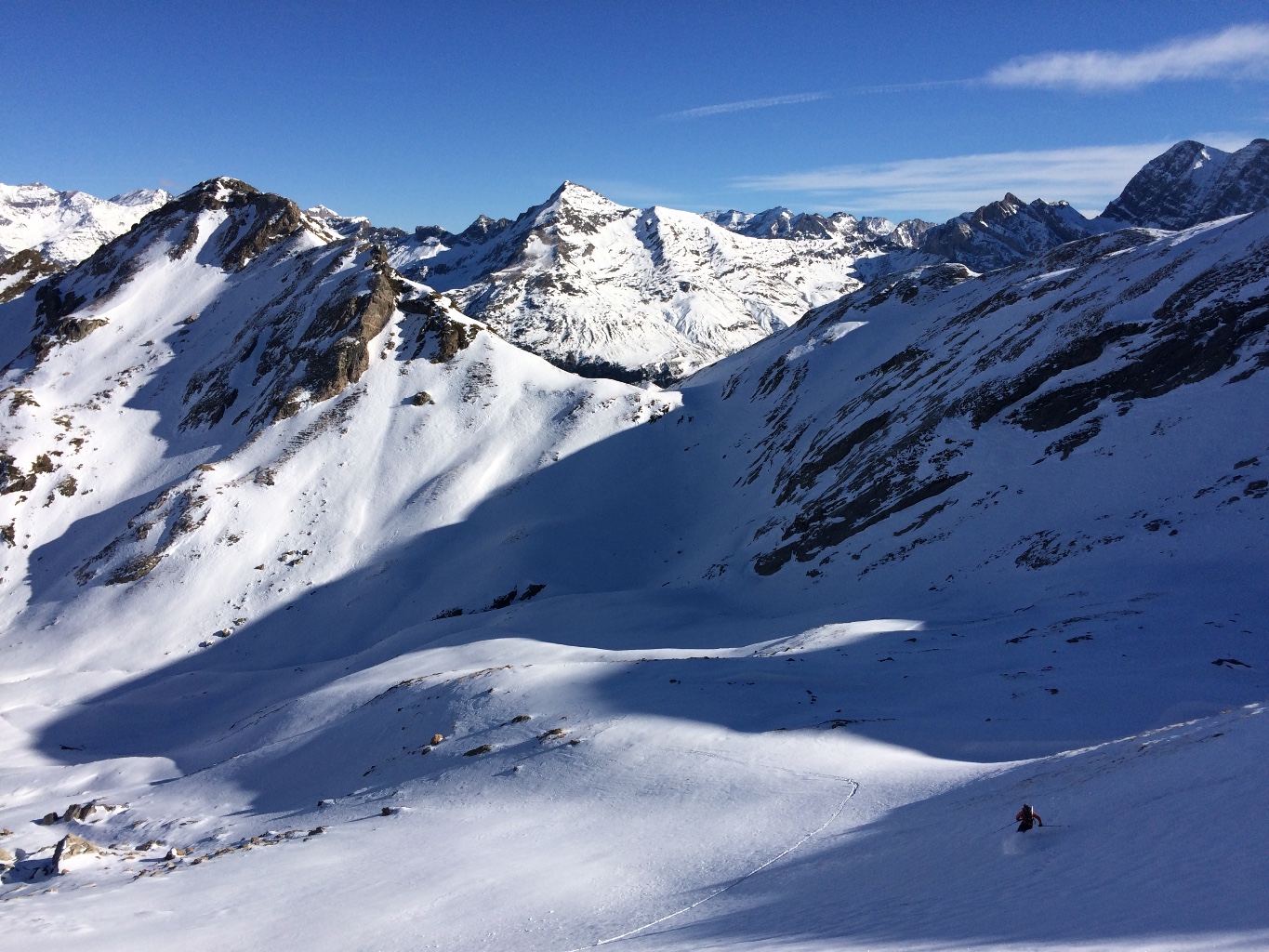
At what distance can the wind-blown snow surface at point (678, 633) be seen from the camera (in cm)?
1123

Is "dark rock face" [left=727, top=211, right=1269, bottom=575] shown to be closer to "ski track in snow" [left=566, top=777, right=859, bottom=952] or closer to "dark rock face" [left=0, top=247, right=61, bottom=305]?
"ski track in snow" [left=566, top=777, right=859, bottom=952]

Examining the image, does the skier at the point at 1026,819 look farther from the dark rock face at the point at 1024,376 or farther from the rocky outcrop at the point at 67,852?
the rocky outcrop at the point at 67,852

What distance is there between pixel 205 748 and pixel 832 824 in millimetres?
31509

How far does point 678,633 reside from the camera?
34531mm

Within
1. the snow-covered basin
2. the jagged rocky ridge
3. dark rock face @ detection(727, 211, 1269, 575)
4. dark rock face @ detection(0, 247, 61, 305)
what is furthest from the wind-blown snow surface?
dark rock face @ detection(0, 247, 61, 305)

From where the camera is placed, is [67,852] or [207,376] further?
[207,376]

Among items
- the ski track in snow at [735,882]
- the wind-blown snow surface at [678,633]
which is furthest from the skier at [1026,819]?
the ski track in snow at [735,882]

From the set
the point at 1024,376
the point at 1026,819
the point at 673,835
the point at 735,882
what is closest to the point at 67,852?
the point at 673,835

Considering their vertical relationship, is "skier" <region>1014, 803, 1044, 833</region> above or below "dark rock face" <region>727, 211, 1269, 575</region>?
below

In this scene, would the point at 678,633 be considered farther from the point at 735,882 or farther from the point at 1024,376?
the point at 1024,376

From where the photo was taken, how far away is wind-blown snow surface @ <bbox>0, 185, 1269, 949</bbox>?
11234 mm

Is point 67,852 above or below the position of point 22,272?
below

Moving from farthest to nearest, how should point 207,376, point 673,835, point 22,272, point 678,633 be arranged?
point 22,272 → point 207,376 → point 678,633 → point 673,835

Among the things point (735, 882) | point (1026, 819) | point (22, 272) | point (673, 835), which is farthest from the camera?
point (22, 272)
